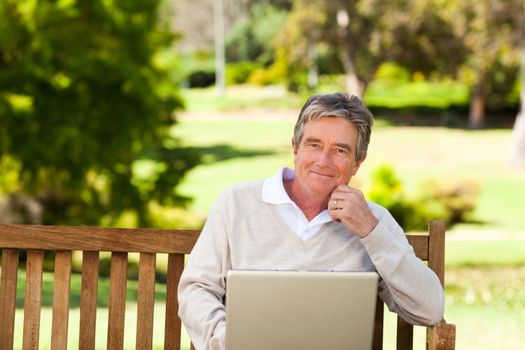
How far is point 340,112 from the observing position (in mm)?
3010

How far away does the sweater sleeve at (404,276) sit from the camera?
293cm

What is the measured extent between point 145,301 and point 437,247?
1.11 metres

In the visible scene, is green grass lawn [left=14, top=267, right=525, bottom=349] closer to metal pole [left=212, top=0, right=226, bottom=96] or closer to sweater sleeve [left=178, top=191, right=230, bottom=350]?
sweater sleeve [left=178, top=191, right=230, bottom=350]

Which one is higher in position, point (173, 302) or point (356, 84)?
point (356, 84)

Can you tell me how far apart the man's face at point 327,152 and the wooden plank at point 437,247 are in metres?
0.51

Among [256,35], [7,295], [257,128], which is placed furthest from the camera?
[256,35]

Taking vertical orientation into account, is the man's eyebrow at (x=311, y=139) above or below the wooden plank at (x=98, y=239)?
above

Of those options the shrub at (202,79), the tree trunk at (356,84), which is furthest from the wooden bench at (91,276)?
the shrub at (202,79)

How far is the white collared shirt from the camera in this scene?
3092 millimetres

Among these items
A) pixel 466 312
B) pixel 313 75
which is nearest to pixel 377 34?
pixel 313 75

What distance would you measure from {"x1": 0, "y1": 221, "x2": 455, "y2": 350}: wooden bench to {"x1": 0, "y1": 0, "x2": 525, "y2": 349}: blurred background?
304 centimetres

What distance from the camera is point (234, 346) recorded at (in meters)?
2.68

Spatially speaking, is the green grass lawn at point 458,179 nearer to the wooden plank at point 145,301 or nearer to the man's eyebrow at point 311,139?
the wooden plank at point 145,301

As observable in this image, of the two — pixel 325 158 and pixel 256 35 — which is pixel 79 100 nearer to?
pixel 325 158
